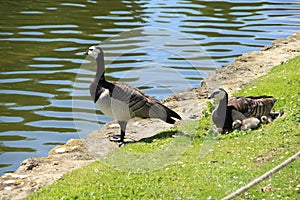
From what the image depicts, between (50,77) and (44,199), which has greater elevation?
(44,199)

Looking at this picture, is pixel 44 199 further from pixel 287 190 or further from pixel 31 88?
pixel 31 88

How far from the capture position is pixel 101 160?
10.9 meters

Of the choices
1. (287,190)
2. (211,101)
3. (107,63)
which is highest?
(287,190)

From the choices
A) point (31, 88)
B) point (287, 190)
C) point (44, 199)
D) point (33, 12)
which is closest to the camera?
point (287, 190)

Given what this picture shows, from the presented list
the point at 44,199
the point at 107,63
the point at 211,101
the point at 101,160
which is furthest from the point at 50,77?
the point at 44,199

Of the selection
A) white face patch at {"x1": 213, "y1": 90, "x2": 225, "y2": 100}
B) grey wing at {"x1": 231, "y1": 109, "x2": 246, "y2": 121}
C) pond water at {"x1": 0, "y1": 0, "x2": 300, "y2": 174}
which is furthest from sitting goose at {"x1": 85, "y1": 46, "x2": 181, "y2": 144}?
pond water at {"x1": 0, "y1": 0, "x2": 300, "y2": 174}

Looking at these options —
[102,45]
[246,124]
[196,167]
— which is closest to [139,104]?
[246,124]

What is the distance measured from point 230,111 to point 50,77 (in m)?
7.96

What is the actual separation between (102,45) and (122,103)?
1014cm

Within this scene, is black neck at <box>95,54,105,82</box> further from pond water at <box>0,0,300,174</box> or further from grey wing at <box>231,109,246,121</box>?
grey wing at <box>231,109,246,121</box>

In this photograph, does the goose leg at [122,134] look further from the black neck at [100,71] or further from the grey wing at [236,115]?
the grey wing at [236,115]

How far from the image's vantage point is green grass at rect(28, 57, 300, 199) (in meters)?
8.62

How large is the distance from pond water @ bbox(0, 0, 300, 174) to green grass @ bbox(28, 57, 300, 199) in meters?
2.99

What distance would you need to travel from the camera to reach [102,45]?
854 inches
